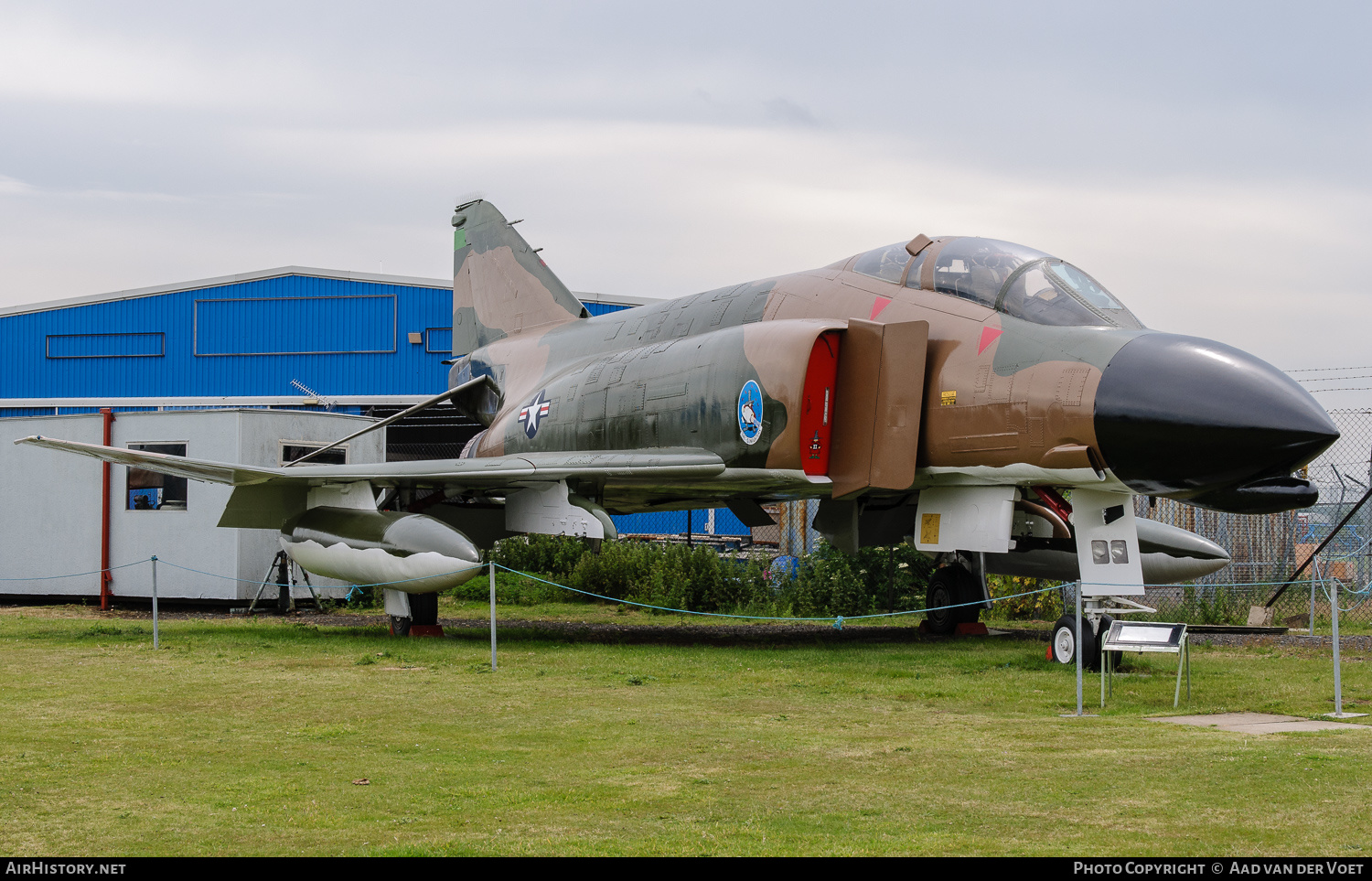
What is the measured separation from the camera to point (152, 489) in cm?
1834

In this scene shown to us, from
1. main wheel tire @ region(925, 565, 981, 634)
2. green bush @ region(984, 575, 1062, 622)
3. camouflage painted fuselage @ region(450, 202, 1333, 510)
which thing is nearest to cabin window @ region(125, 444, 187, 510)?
camouflage painted fuselage @ region(450, 202, 1333, 510)

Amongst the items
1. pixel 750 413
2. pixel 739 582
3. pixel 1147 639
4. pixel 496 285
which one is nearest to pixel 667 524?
pixel 739 582

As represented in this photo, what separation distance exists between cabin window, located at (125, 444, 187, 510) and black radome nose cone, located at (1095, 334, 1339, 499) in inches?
530

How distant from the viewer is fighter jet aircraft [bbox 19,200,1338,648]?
9.56 metres

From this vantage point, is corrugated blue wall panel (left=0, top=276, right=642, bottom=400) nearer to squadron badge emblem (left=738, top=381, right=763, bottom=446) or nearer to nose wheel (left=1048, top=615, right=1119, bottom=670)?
squadron badge emblem (left=738, top=381, right=763, bottom=446)

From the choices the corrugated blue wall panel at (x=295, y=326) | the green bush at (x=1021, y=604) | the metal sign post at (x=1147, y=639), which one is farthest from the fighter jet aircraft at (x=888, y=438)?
the corrugated blue wall panel at (x=295, y=326)

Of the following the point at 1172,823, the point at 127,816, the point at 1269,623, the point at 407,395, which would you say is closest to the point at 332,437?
the point at 407,395

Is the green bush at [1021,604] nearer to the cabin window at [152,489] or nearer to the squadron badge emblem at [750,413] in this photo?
the squadron badge emblem at [750,413]

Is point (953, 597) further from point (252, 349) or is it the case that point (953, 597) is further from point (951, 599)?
point (252, 349)

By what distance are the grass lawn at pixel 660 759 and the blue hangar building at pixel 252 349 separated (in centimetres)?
1459

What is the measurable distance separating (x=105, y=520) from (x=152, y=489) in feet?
2.59

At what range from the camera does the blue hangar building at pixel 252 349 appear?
2541 cm

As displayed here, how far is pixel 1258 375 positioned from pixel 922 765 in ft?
15.3

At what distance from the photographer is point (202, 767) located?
627 centimetres
